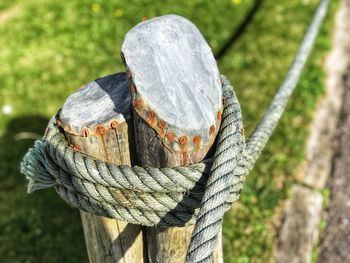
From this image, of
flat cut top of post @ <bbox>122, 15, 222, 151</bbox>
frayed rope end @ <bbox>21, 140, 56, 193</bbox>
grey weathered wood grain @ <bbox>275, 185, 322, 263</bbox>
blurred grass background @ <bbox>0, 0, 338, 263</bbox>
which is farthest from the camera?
blurred grass background @ <bbox>0, 0, 338, 263</bbox>

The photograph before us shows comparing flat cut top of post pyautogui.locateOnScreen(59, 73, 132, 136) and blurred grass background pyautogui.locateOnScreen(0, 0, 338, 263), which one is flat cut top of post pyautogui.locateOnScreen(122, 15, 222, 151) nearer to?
flat cut top of post pyautogui.locateOnScreen(59, 73, 132, 136)

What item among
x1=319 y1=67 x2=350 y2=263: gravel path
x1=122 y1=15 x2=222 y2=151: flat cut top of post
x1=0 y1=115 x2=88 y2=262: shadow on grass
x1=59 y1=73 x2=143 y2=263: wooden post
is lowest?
x1=319 y1=67 x2=350 y2=263: gravel path

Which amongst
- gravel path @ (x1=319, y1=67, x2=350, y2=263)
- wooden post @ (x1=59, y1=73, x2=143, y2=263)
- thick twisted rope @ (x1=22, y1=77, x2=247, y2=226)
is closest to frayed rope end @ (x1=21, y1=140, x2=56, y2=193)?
thick twisted rope @ (x1=22, y1=77, x2=247, y2=226)

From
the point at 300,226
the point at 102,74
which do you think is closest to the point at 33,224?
the point at 102,74

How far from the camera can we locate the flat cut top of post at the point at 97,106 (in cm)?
169

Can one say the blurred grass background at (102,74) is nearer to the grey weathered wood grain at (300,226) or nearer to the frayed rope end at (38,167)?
the grey weathered wood grain at (300,226)

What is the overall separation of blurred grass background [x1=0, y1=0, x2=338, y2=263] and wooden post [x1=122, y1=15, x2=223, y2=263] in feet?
7.20

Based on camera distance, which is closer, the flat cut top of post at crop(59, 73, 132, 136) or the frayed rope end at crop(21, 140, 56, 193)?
the flat cut top of post at crop(59, 73, 132, 136)

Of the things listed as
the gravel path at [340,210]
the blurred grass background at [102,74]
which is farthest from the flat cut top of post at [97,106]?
the gravel path at [340,210]

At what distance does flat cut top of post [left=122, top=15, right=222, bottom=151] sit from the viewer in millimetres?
1513

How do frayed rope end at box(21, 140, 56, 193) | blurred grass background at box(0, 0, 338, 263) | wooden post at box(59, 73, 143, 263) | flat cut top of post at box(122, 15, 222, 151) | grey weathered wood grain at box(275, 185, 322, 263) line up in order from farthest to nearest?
blurred grass background at box(0, 0, 338, 263) → grey weathered wood grain at box(275, 185, 322, 263) → frayed rope end at box(21, 140, 56, 193) → wooden post at box(59, 73, 143, 263) → flat cut top of post at box(122, 15, 222, 151)

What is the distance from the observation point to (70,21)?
5.82 m

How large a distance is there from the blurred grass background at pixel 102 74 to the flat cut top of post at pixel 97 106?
6.91ft

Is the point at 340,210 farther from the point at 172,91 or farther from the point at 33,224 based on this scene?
the point at 172,91
